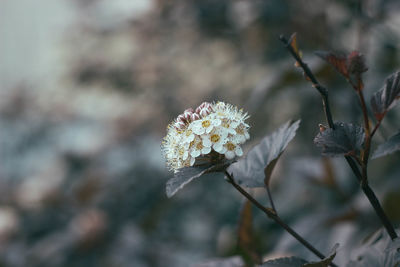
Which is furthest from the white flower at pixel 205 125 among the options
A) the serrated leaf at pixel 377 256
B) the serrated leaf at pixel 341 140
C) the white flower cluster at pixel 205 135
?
the serrated leaf at pixel 377 256

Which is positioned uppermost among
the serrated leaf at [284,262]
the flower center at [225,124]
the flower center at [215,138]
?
the flower center at [225,124]

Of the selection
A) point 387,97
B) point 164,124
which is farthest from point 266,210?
point 164,124

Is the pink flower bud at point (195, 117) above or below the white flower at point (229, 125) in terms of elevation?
above

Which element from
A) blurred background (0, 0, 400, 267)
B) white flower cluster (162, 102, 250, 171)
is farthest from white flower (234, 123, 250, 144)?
blurred background (0, 0, 400, 267)

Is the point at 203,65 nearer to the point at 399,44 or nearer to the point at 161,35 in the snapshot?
the point at 161,35

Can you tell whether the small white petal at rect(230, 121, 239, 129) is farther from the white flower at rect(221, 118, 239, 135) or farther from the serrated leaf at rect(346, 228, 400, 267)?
the serrated leaf at rect(346, 228, 400, 267)

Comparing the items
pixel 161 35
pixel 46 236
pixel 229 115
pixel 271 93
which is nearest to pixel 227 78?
pixel 161 35

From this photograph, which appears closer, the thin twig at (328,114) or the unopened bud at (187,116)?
the thin twig at (328,114)

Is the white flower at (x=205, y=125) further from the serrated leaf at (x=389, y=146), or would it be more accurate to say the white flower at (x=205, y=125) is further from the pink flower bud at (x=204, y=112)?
the serrated leaf at (x=389, y=146)
